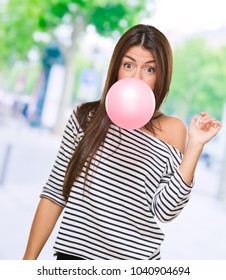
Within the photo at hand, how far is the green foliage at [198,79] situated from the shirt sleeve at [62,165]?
6.51m

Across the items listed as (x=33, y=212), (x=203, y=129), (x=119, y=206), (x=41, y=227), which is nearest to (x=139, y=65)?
(x=203, y=129)

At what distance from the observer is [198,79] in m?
7.93

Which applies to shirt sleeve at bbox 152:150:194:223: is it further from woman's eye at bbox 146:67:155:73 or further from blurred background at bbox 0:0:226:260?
blurred background at bbox 0:0:226:260

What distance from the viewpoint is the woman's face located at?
2.99 feet

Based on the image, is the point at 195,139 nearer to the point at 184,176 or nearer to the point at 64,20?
the point at 184,176

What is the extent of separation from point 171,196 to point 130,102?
21cm

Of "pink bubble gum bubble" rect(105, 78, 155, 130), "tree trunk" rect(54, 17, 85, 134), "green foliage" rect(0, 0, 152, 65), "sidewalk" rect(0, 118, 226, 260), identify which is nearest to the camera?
"pink bubble gum bubble" rect(105, 78, 155, 130)

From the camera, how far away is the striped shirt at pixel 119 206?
0.89 metres

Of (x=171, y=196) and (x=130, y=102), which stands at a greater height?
(x=130, y=102)

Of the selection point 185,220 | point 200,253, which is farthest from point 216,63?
point 200,253

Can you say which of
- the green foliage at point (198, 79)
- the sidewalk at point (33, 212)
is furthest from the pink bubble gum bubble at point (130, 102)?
the green foliage at point (198, 79)

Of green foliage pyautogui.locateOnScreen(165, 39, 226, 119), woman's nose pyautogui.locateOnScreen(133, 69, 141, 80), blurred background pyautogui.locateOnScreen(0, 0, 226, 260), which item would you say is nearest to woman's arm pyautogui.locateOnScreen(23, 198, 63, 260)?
woman's nose pyautogui.locateOnScreen(133, 69, 141, 80)

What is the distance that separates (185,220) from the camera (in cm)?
446

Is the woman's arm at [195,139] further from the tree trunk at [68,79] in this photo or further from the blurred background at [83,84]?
the tree trunk at [68,79]
